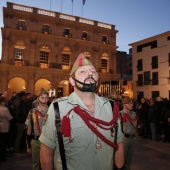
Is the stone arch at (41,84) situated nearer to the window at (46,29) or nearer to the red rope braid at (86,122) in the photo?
the window at (46,29)

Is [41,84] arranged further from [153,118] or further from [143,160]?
[143,160]

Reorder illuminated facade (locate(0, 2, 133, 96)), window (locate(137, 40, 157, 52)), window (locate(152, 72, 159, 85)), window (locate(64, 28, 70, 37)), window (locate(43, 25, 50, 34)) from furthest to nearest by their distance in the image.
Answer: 1. window (locate(64, 28, 70, 37))
2. window (locate(137, 40, 157, 52))
3. window (locate(152, 72, 159, 85))
4. window (locate(43, 25, 50, 34))
5. illuminated facade (locate(0, 2, 133, 96))

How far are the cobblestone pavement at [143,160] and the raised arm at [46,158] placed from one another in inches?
164

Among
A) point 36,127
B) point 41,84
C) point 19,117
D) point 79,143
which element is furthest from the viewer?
point 41,84

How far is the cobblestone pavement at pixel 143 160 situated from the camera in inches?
225

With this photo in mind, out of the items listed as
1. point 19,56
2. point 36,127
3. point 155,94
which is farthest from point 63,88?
point 36,127

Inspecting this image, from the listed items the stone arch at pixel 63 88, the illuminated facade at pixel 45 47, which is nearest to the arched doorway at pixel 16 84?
the illuminated facade at pixel 45 47

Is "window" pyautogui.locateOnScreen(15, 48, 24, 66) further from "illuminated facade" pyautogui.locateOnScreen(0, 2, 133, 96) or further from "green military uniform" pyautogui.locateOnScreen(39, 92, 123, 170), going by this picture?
"green military uniform" pyautogui.locateOnScreen(39, 92, 123, 170)

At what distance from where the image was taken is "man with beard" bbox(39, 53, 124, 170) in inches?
73.7

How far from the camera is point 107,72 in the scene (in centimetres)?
3038

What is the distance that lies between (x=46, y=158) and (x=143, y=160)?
210 inches

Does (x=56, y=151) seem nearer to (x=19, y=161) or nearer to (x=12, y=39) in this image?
(x=19, y=161)

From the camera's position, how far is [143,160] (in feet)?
20.9

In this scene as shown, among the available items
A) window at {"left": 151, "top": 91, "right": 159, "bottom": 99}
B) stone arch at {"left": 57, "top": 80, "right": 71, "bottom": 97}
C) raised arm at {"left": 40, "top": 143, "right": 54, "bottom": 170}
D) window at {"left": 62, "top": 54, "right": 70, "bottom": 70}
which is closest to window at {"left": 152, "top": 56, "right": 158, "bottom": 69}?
window at {"left": 151, "top": 91, "right": 159, "bottom": 99}
